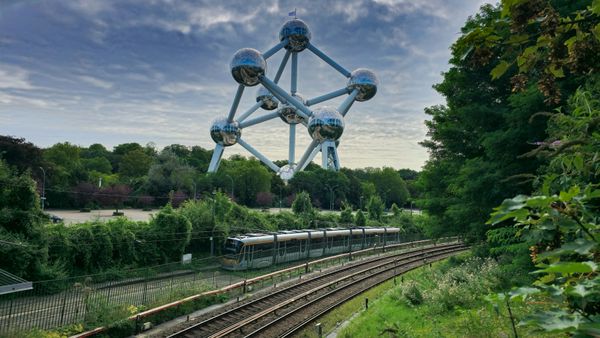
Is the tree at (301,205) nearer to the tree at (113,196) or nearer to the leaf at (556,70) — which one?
the tree at (113,196)

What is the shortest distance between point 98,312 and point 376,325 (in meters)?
9.84

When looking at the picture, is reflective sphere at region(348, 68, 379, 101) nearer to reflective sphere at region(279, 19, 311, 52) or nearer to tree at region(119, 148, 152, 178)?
reflective sphere at region(279, 19, 311, 52)

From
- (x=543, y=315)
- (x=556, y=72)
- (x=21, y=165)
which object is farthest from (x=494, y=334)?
(x=21, y=165)

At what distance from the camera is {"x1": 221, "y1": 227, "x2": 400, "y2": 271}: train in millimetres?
27062

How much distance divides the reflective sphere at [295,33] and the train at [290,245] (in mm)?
34153

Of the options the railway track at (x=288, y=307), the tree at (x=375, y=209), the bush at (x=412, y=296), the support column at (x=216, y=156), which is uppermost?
the support column at (x=216, y=156)

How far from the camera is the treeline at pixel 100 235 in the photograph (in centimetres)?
2006

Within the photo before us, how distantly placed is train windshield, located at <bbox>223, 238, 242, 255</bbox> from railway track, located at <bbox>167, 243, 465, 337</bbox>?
5.35 m

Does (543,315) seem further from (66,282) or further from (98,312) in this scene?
(66,282)

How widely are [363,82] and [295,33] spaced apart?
43.7 feet

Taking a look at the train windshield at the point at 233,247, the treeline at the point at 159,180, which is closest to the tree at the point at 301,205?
the treeline at the point at 159,180

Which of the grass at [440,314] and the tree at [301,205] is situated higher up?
the tree at [301,205]

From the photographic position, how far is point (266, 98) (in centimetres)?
6944

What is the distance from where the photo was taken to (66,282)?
2041 centimetres
